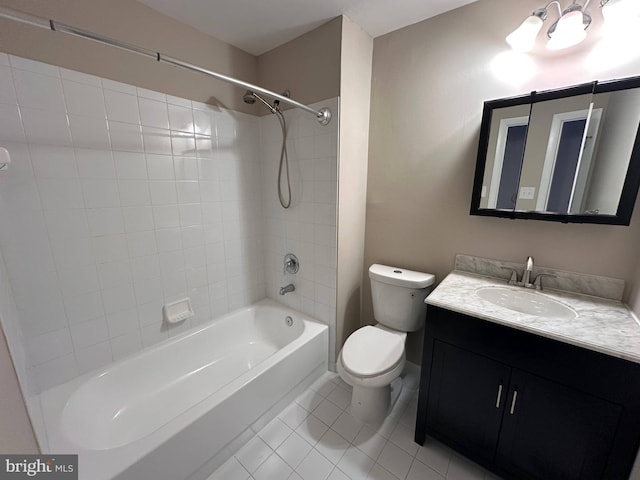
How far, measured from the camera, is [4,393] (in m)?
0.63

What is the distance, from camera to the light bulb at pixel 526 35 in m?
1.17

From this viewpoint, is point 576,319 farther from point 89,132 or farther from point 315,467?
Answer: point 89,132

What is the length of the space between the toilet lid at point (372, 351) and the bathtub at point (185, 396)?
0.35m

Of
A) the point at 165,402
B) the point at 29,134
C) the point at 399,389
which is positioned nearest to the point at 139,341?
the point at 165,402

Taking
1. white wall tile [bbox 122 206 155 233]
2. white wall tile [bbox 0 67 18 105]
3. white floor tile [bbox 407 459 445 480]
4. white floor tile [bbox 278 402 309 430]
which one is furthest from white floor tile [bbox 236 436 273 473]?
white wall tile [bbox 0 67 18 105]

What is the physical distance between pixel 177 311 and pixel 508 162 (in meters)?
2.20

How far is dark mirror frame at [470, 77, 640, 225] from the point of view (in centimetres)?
110

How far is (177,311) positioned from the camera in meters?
1.77

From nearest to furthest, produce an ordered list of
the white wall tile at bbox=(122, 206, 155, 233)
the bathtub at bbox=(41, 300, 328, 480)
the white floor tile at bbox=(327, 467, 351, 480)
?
1. the bathtub at bbox=(41, 300, 328, 480)
2. the white floor tile at bbox=(327, 467, 351, 480)
3. the white wall tile at bbox=(122, 206, 155, 233)

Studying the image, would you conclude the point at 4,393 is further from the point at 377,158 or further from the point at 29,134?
the point at 377,158

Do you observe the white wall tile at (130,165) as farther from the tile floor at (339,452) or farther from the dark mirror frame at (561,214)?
the dark mirror frame at (561,214)

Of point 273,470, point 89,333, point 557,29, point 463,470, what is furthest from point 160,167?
point 463,470

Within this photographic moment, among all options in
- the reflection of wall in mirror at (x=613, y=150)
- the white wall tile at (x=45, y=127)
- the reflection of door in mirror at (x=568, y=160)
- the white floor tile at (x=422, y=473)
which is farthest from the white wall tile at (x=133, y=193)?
the reflection of wall in mirror at (x=613, y=150)

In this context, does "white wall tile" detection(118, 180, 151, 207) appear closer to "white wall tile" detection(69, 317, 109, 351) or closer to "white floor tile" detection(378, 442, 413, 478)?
"white wall tile" detection(69, 317, 109, 351)
